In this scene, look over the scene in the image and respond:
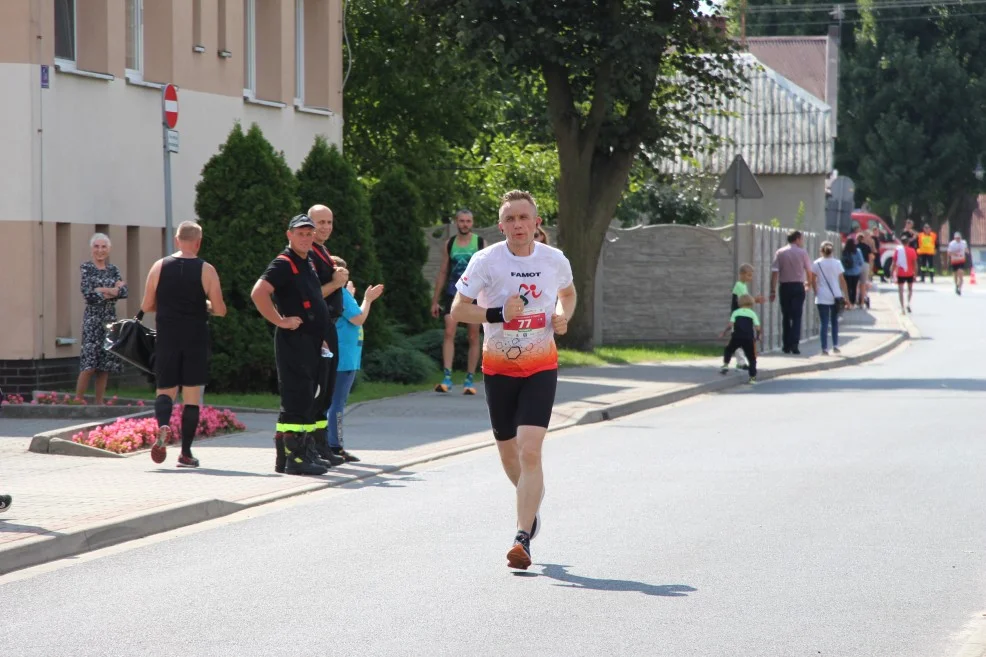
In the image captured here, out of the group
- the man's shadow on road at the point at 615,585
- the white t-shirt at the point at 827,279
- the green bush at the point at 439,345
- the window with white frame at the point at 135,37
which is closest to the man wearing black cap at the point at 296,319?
the man's shadow on road at the point at 615,585

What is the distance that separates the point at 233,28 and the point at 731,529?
14.3 m

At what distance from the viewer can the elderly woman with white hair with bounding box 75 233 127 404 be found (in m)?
16.8

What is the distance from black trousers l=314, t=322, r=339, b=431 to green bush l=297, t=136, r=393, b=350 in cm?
730

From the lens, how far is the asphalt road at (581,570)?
7086mm

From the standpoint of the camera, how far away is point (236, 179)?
1848 cm

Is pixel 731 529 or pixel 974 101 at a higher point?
pixel 974 101

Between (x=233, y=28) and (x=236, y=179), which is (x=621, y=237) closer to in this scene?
(x=233, y=28)

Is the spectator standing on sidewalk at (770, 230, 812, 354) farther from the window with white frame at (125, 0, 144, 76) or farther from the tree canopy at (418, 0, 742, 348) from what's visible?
the window with white frame at (125, 0, 144, 76)

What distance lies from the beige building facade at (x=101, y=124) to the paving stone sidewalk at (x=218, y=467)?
2514 millimetres

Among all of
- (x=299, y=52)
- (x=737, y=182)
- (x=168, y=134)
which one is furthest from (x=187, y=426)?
(x=737, y=182)

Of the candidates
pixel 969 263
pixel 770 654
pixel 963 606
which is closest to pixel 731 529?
pixel 963 606

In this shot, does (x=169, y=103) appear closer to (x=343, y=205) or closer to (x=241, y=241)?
(x=241, y=241)

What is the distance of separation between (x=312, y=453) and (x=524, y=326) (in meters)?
4.14

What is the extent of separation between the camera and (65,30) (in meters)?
19.5
